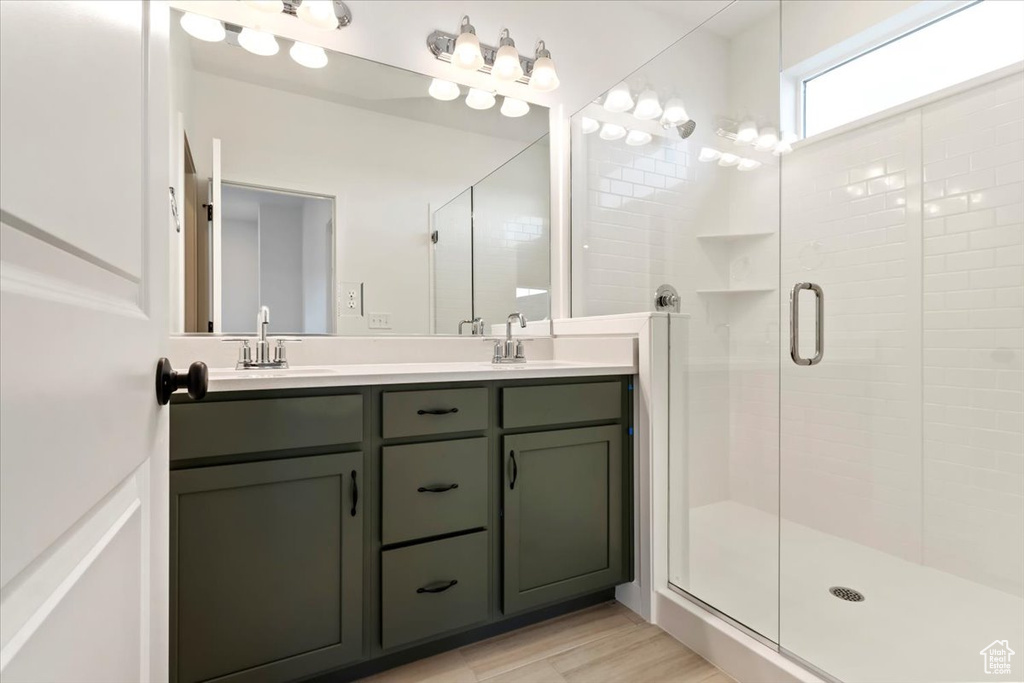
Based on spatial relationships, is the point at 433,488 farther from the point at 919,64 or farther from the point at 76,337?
the point at 919,64

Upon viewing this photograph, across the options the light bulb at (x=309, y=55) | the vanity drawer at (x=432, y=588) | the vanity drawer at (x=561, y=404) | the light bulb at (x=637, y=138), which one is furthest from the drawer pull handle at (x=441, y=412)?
the light bulb at (x=637, y=138)

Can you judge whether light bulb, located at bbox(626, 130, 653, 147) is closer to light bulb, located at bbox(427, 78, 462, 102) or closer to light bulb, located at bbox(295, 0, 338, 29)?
light bulb, located at bbox(427, 78, 462, 102)

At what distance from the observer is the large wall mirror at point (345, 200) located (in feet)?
5.62

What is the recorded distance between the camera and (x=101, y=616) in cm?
39

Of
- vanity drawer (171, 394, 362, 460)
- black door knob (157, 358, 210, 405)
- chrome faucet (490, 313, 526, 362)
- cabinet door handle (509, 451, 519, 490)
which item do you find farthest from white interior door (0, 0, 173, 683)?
chrome faucet (490, 313, 526, 362)

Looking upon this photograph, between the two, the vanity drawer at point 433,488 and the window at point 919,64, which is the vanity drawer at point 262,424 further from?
the window at point 919,64

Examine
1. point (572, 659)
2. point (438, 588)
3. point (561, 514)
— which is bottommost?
point (572, 659)

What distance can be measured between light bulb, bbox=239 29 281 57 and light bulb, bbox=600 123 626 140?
1.45 metres

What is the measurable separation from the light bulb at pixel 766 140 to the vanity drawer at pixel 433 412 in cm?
173

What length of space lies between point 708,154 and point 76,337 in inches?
97.9

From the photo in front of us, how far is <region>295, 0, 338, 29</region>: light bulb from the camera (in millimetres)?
1813

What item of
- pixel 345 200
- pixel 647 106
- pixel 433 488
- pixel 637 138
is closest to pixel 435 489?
pixel 433 488

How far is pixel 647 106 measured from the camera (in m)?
2.38
